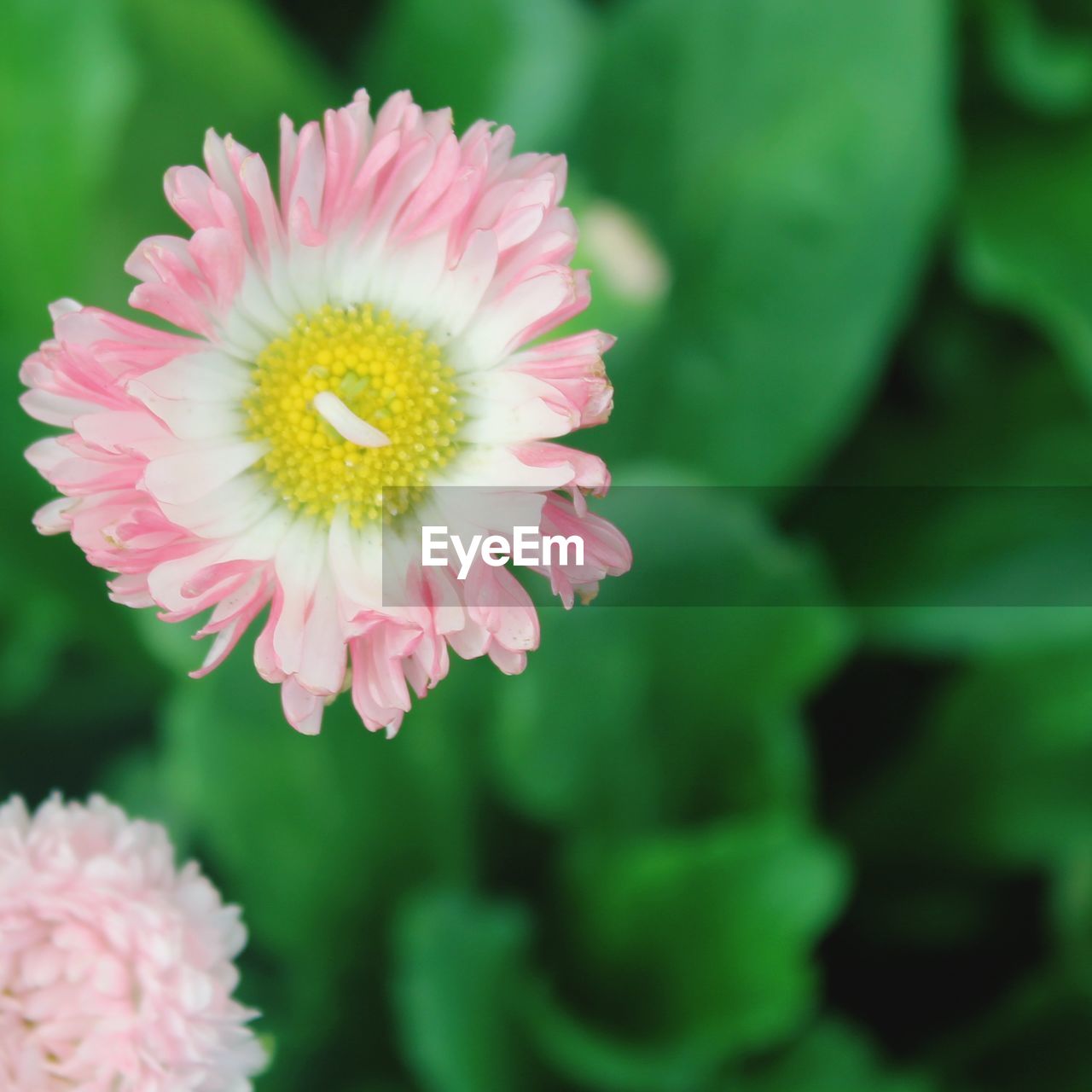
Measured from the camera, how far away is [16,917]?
0.38m

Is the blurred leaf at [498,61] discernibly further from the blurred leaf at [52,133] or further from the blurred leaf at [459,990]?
the blurred leaf at [459,990]

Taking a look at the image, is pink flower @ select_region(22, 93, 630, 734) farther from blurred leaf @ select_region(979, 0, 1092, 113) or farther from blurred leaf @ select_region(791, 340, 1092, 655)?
blurred leaf @ select_region(979, 0, 1092, 113)

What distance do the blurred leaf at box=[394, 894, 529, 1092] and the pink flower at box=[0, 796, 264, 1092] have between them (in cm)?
45

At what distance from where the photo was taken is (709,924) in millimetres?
892

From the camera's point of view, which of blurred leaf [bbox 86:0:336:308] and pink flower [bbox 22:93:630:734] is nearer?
pink flower [bbox 22:93:630:734]

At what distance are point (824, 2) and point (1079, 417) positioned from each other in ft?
1.29

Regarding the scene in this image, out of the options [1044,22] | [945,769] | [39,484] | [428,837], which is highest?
[1044,22]

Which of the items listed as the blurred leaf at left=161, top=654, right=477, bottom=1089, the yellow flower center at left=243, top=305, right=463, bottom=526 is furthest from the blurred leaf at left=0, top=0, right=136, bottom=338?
the yellow flower center at left=243, top=305, right=463, bottom=526

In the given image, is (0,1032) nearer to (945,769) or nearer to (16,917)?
(16,917)

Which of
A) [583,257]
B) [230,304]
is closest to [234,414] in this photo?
[230,304]
